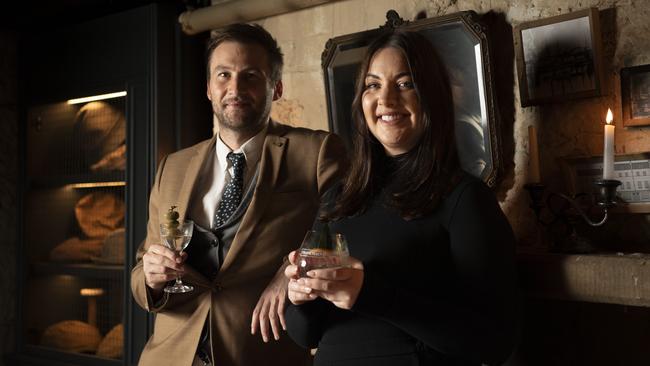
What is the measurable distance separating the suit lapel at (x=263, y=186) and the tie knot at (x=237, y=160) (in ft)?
0.22

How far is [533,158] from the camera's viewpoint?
2105mm

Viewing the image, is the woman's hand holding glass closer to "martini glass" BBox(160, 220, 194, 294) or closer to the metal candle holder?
"martini glass" BBox(160, 220, 194, 294)

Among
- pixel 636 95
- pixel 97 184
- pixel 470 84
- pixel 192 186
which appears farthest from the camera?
pixel 97 184

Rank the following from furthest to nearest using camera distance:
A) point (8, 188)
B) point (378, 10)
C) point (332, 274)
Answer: point (8, 188) → point (378, 10) → point (332, 274)

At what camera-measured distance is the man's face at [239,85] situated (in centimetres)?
207

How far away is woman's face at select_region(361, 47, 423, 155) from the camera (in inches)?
59.1

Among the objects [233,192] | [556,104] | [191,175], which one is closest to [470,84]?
[556,104]

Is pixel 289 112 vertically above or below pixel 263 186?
above

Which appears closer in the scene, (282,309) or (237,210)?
(282,309)

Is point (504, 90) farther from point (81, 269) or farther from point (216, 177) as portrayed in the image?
point (81, 269)

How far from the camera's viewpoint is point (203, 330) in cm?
200

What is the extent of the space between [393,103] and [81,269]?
2556 mm

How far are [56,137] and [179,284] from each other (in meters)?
2.13

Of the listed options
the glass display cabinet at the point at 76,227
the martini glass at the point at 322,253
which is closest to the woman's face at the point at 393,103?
the martini glass at the point at 322,253
